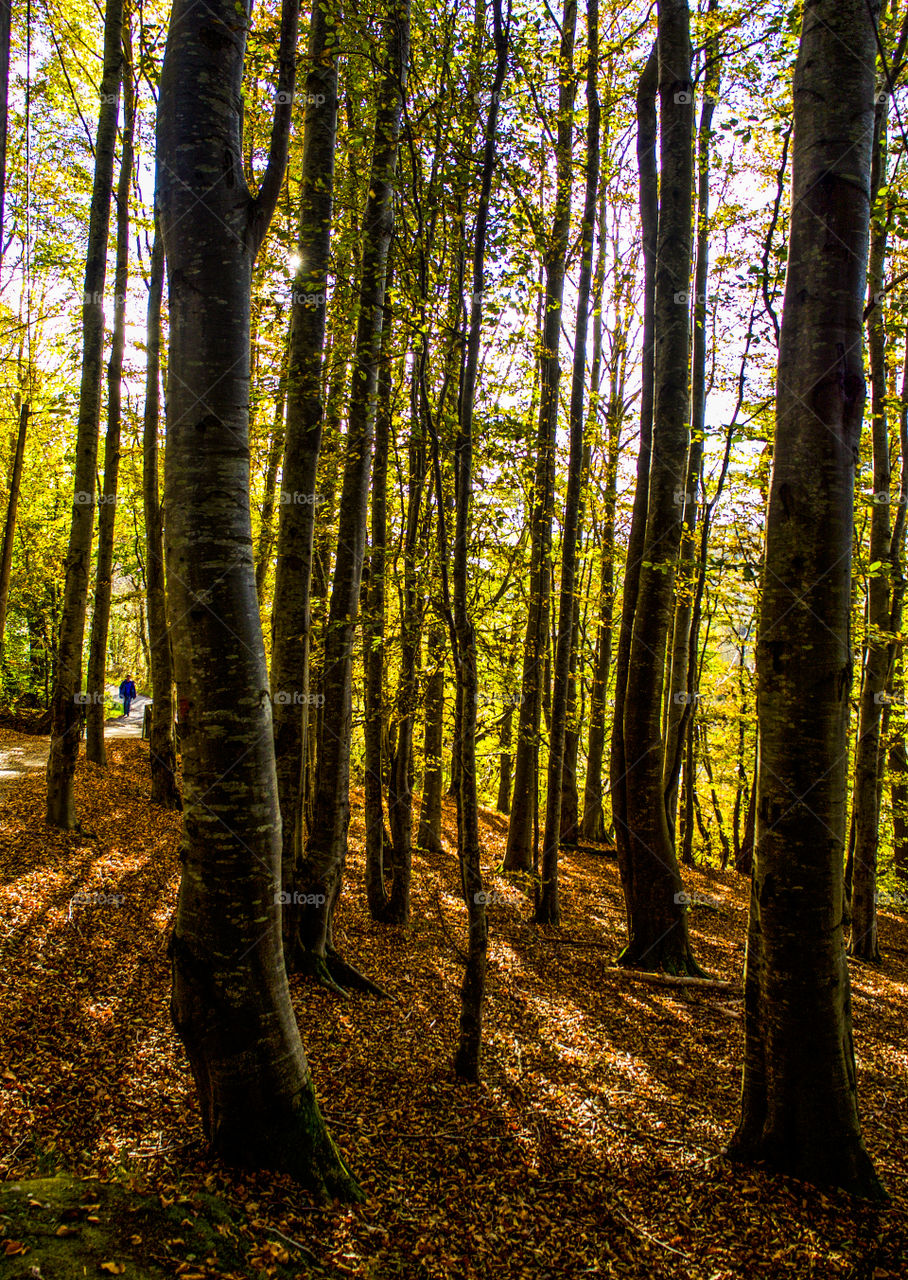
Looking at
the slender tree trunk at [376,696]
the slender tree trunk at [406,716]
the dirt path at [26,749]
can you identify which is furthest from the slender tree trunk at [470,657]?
the dirt path at [26,749]

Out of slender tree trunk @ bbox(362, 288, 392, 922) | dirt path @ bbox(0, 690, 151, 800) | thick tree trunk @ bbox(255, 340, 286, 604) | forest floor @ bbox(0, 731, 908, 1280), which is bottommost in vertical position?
forest floor @ bbox(0, 731, 908, 1280)

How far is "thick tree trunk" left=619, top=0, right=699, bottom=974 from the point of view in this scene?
286 inches

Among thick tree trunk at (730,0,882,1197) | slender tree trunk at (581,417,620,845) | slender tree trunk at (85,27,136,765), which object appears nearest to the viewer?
thick tree trunk at (730,0,882,1197)

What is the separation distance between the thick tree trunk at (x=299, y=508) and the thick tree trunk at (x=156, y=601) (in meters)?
5.90

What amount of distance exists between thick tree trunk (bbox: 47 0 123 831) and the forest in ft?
0.19

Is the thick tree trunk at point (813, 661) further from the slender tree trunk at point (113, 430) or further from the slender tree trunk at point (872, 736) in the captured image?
the slender tree trunk at point (113, 430)

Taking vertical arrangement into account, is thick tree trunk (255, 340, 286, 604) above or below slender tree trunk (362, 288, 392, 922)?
above

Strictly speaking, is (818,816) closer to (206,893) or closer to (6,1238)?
(206,893)

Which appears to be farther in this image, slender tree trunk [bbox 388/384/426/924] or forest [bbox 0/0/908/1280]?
slender tree trunk [bbox 388/384/426/924]

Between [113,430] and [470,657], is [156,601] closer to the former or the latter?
[113,430]

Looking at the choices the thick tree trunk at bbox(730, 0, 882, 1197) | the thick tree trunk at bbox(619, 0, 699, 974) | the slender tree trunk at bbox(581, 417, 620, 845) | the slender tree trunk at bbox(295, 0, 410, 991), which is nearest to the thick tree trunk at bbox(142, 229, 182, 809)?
the slender tree trunk at bbox(295, 0, 410, 991)

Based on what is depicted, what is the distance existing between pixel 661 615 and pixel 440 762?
503 centimetres

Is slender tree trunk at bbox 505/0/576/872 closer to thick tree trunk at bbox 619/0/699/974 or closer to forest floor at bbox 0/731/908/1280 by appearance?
thick tree trunk at bbox 619/0/699/974

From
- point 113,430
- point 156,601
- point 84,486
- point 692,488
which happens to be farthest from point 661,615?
point 113,430
